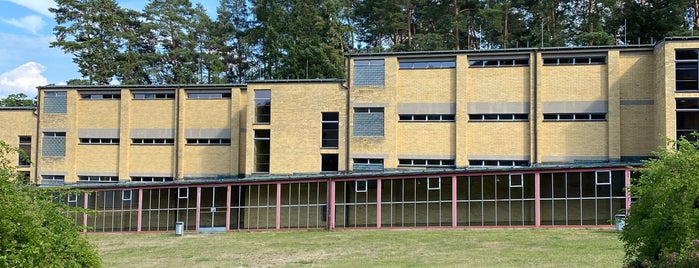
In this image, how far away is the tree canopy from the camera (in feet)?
183

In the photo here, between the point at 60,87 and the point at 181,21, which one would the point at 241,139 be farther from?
the point at 181,21

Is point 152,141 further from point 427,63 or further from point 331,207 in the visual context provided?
point 427,63

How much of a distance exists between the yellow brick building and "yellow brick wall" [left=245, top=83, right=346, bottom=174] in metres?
0.08

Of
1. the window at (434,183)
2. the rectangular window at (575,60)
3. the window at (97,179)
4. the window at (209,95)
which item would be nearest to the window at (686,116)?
the rectangular window at (575,60)

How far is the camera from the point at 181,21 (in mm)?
71312

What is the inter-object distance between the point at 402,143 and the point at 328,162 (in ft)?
17.4

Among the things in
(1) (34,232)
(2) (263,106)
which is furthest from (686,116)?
(1) (34,232)

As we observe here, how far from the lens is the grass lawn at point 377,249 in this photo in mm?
24156

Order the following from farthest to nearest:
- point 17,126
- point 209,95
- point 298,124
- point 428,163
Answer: point 17,126 → point 209,95 → point 298,124 → point 428,163

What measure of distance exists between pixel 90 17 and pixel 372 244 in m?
50.6

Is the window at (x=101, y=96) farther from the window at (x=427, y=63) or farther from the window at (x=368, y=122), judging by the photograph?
the window at (x=427, y=63)

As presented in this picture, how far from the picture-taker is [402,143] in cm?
4400

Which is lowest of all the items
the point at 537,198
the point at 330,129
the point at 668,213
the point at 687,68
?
the point at 537,198

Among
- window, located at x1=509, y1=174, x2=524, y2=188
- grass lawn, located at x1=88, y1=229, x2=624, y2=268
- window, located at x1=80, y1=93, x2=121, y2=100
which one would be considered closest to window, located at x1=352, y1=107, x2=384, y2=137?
grass lawn, located at x1=88, y1=229, x2=624, y2=268
